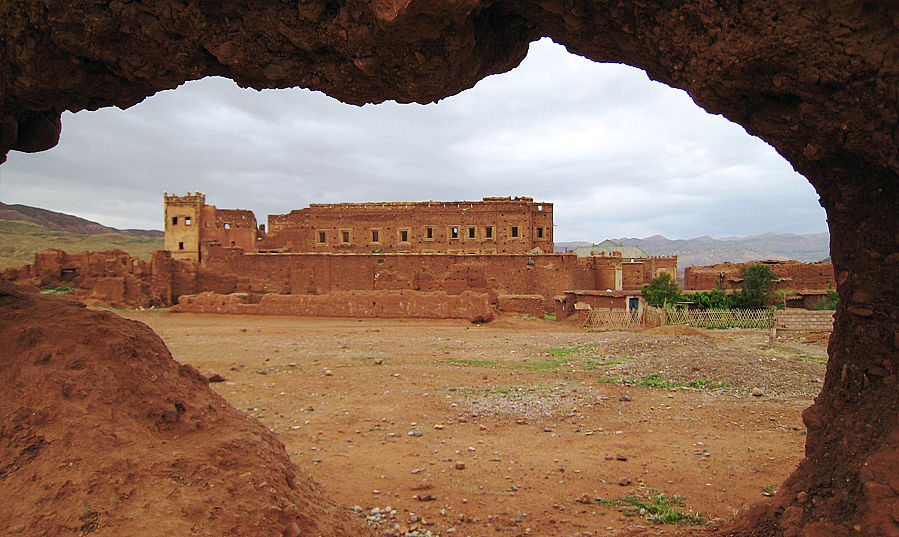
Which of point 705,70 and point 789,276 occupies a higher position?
point 705,70

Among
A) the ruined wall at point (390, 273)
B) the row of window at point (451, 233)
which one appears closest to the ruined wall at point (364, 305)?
the ruined wall at point (390, 273)

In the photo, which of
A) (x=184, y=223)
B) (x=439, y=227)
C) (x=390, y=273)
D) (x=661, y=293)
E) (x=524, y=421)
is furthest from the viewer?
(x=184, y=223)

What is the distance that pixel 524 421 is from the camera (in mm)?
7387

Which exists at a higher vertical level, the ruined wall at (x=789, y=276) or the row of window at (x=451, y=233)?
the row of window at (x=451, y=233)

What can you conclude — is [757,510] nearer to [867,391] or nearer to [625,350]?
[867,391]

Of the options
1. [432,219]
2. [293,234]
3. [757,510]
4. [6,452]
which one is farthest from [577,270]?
[6,452]

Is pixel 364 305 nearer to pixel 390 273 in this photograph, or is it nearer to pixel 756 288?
pixel 390 273

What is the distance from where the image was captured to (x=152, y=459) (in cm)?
251

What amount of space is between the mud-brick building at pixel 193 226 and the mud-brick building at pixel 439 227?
7.74 metres

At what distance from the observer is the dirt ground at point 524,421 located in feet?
15.0

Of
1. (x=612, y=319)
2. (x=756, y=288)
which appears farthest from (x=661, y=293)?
(x=612, y=319)

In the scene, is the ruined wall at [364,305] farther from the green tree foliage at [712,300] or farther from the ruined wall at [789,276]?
the ruined wall at [789,276]

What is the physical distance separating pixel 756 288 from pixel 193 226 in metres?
39.6

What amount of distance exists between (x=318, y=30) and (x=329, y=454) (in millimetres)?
4782
